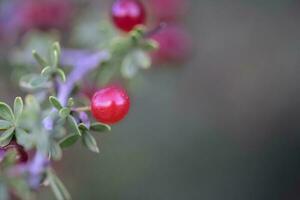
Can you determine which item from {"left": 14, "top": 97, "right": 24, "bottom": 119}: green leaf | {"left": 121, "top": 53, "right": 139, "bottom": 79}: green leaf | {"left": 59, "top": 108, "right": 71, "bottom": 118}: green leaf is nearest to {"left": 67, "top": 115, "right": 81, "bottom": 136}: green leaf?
{"left": 59, "top": 108, "right": 71, "bottom": 118}: green leaf

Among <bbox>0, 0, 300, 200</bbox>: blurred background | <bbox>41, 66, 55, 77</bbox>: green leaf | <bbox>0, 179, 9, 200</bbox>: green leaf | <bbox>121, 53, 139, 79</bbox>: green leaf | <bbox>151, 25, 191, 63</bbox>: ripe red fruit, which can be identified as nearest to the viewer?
<bbox>0, 179, 9, 200</bbox>: green leaf

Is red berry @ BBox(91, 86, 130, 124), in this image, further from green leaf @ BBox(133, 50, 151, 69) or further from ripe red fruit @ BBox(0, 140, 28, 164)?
green leaf @ BBox(133, 50, 151, 69)

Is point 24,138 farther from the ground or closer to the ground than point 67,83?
closer to the ground

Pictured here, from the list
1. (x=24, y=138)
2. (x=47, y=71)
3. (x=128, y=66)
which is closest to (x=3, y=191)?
(x=24, y=138)

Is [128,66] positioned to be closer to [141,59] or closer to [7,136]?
[141,59]

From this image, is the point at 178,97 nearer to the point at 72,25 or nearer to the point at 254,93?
the point at 254,93

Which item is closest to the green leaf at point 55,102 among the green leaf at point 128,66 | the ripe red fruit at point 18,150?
the ripe red fruit at point 18,150
